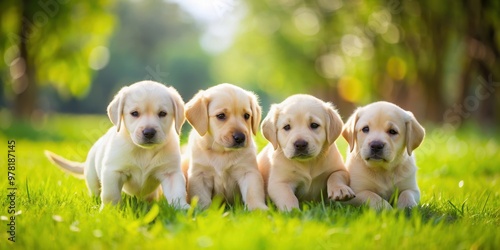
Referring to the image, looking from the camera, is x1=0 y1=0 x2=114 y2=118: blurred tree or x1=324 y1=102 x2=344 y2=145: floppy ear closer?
x1=324 y1=102 x2=344 y2=145: floppy ear

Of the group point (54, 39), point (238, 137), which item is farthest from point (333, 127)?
point (54, 39)

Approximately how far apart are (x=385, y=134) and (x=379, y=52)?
569 inches

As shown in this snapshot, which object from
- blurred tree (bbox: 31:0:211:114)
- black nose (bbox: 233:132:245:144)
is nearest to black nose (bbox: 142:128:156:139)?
black nose (bbox: 233:132:245:144)

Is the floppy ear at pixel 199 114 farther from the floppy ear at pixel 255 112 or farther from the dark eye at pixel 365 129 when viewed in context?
the dark eye at pixel 365 129

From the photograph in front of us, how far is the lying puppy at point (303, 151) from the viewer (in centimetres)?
489

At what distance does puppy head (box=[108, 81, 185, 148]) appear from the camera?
4.74 metres

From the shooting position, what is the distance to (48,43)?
56.4 feet

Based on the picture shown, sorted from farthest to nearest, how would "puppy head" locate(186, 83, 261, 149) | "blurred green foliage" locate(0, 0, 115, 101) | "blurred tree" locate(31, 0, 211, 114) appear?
"blurred tree" locate(31, 0, 211, 114) → "blurred green foliage" locate(0, 0, 115, 101) → "puppy head" locate(186, 83, 261, 149)

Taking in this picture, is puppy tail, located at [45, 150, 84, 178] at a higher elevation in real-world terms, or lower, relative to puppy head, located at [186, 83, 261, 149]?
lower

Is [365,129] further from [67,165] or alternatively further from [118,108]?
[67,165]

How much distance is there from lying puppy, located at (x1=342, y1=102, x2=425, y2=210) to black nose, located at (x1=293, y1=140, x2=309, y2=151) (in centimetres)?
52

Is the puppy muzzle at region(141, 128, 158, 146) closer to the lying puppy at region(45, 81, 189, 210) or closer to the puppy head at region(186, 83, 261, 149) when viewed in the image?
the lying puppy at region(45, 81, 189, 210)

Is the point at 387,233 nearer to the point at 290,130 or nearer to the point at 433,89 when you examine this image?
the point at 290,130

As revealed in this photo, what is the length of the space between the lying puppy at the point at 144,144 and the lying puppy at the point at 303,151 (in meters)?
0.83
